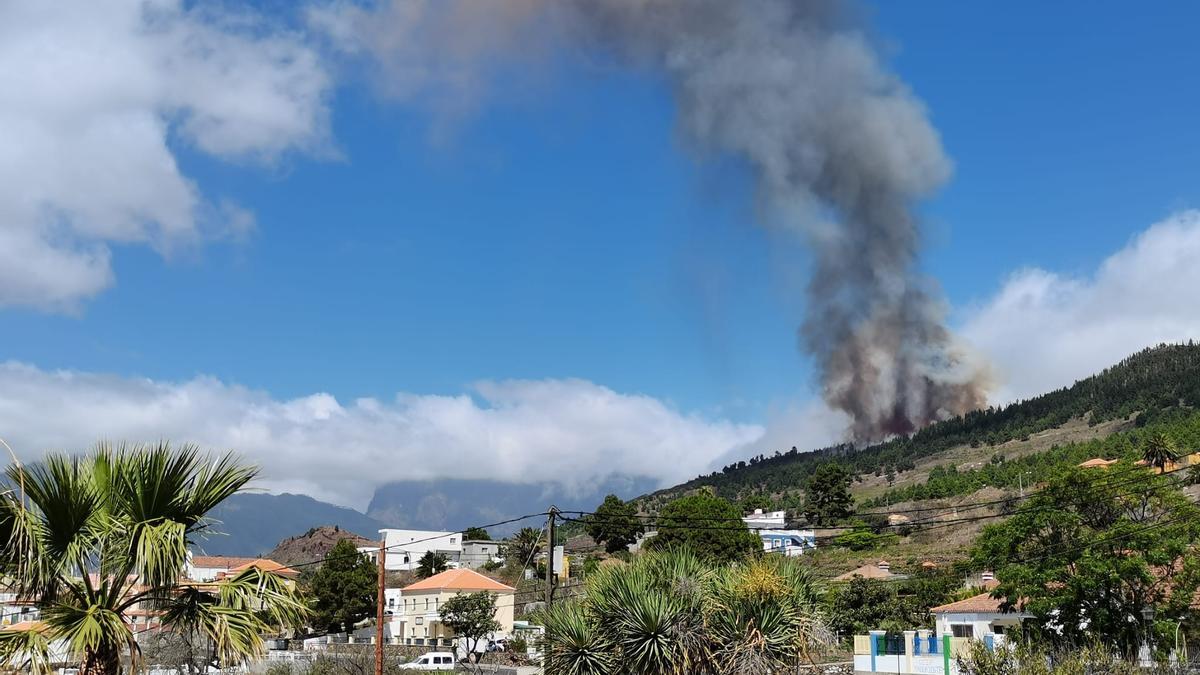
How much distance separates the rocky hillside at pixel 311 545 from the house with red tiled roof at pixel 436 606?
2662 inches

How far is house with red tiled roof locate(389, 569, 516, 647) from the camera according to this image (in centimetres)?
7891

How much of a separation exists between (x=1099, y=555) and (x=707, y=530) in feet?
181

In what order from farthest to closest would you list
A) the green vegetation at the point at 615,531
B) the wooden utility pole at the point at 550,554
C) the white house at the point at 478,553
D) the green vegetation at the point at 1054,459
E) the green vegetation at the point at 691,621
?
the white house at the point at 478,553, the green vegetation at the point at 615,531, the green vegetation at the point at 1054,459, the wooden utility pole at the point at 550,554, the green vegetation at the point at 691,621

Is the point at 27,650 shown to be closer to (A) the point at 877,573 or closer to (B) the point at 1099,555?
(B) the point at 1099,555

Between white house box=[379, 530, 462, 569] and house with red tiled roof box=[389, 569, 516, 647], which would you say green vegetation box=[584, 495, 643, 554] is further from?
house with red tiled roof box=[389, 569, 516, 647]

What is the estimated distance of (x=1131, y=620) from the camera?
3675cm

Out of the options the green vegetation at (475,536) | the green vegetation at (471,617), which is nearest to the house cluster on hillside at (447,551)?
the green vegetation at (475,536)

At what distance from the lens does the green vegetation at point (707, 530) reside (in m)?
86.2

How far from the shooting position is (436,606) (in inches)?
3228

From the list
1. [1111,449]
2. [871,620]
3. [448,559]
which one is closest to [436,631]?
[871,620]

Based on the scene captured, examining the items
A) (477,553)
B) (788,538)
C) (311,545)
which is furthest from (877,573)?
(311,545)

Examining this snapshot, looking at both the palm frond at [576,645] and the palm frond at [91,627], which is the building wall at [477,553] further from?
the palm frond at [91,627]

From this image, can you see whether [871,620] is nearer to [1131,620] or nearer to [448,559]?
[1131,620]

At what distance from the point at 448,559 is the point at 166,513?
12644cm
